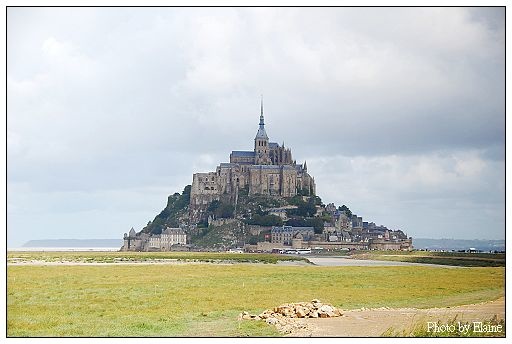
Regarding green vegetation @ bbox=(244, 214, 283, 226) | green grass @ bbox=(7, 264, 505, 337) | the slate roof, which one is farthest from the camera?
green vegetation @ bbox=(244, 214, 283, 226)

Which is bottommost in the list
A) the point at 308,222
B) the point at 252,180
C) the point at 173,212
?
the point at 308,222

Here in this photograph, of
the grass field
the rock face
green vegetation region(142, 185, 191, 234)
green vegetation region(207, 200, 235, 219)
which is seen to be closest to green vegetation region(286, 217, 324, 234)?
green vegetation region(207, 200, 235, 219)

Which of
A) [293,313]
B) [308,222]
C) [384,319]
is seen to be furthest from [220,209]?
[384,319]

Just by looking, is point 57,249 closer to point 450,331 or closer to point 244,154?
point 450,331

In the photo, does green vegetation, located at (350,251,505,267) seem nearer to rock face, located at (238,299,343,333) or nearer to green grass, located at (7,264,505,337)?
green grass, located at (7,264,505,337)

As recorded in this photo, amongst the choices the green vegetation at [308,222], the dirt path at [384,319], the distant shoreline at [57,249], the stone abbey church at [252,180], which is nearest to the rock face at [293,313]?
the dirt path at [384,319]
